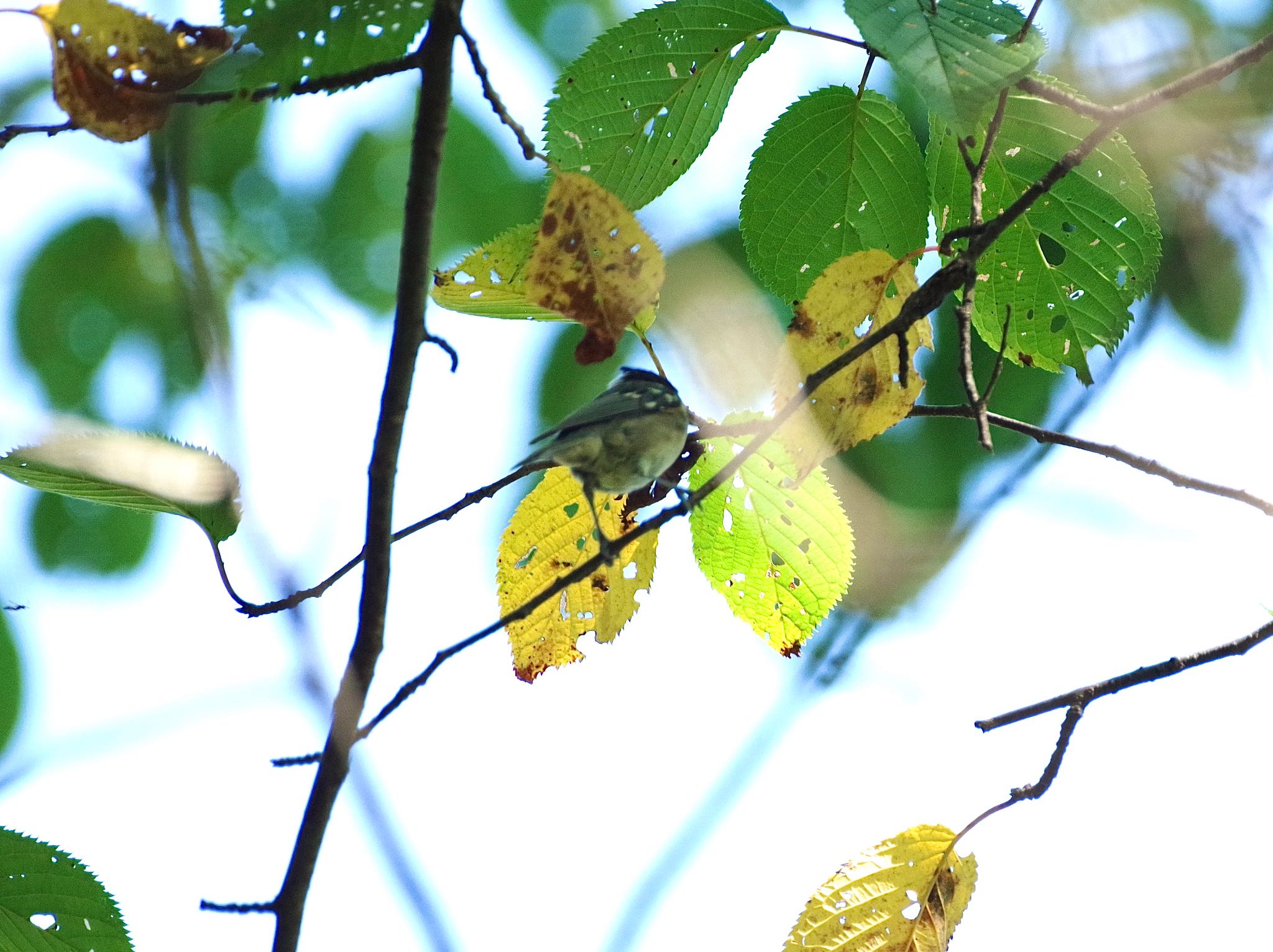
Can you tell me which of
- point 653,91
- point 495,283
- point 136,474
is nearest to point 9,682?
point 136,474

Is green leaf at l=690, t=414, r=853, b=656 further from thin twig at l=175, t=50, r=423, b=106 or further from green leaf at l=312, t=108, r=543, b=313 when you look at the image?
green leaf at l=312, t=108, r=543, b=313

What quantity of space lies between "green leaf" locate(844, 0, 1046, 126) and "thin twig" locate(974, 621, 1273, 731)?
83 cm

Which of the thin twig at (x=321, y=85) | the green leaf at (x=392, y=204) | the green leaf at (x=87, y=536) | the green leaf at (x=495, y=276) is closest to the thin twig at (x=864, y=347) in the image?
the green leaf at (x=495, y=276)

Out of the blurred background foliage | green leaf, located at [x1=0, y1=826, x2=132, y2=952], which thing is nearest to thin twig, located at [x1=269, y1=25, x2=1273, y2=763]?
Result: green leaf, located at [x1=0, y1=826, x2=132, y2=952]

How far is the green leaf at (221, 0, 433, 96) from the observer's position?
1.15 meters

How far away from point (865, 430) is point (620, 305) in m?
0.40

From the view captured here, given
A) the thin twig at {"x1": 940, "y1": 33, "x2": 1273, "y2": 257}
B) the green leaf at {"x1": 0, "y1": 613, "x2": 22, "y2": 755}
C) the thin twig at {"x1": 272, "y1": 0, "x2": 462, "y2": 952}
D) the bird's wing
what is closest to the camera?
the thin twig at {"x1": 272, "y1": 0, "x2": 462, "y2": 952}

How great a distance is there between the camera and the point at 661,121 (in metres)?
1.57

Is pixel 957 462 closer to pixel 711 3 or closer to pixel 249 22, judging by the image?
pixel 711 3

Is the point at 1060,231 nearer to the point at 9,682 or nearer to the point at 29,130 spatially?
the point at 29,130

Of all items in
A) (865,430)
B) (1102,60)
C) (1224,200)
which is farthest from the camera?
(1224,200)

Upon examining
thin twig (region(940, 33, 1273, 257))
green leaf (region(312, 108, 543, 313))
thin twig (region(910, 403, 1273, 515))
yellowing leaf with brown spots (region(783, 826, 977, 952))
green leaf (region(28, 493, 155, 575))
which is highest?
green leaf (region(312, 108, 543, 313))

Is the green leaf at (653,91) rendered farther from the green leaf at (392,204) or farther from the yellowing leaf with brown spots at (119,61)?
the green leaf at (392,204)

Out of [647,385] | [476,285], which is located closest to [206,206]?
[647,385]
